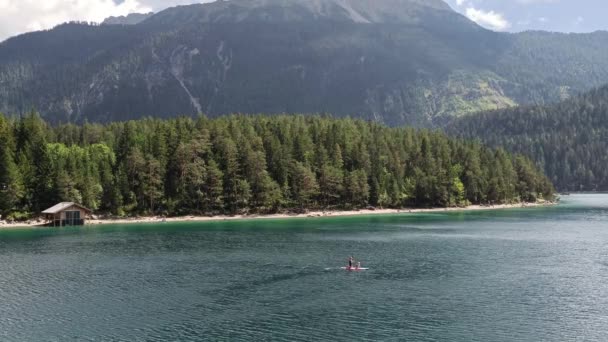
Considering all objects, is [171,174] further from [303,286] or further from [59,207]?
[303,286]

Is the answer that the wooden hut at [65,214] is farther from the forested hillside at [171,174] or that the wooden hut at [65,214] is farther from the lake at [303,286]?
the lake at [303,286]

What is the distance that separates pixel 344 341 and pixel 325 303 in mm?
14454

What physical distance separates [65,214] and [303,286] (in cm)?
10556

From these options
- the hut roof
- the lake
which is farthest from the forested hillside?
the lake

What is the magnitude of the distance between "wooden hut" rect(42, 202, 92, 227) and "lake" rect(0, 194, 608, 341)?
66.5ft

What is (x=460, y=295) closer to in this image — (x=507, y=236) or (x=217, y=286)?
(x=217, y=286)

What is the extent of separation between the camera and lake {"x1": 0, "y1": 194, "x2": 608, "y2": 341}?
182 ft

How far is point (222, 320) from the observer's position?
58.8 m

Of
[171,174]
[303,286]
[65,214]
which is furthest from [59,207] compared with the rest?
[303,286]

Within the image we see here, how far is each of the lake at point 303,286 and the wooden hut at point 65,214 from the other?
798 inches

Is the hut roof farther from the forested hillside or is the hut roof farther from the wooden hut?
the forested hillside

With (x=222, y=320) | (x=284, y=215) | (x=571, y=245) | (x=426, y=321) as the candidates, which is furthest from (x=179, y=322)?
(x=284, y=215)

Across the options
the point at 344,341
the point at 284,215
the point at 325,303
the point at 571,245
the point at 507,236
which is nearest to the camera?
the point at 344,341

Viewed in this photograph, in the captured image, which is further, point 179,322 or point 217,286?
point 217,286
